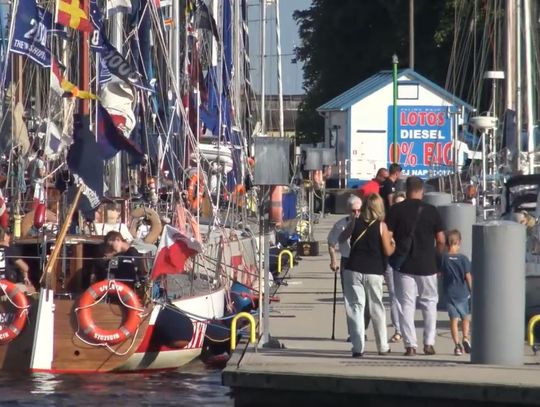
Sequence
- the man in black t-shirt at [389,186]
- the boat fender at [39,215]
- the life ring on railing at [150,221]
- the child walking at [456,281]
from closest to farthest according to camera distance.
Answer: the child walking at [456,281] → the boat fender at [39,215] → the life ring on railing at [150,221] → the man in black t-shirt at [389,186]

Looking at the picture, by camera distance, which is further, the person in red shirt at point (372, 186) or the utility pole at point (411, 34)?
the utility pole at point (411, 34)

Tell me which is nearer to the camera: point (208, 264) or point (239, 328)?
point (239, 328)

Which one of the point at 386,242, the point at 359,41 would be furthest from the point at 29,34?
the point at 359,41

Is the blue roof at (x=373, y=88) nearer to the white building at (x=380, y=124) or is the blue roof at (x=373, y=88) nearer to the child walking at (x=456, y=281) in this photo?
the white building at (x=380, y=124)

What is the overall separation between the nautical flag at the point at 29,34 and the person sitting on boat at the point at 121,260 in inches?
99.6

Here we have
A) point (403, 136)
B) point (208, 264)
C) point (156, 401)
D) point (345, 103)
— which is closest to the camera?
point (156, 401)

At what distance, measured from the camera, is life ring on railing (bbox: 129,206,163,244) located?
19859 millimetres

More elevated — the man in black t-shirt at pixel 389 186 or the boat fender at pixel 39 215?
the man in black t-shirt at pixel 389 186

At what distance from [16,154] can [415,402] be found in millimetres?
10987

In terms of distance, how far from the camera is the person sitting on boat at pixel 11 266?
17.9 meters

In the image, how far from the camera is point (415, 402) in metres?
13.5

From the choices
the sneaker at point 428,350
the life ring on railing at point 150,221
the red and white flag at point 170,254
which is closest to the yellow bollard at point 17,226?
the life ring on railing at point 150,221

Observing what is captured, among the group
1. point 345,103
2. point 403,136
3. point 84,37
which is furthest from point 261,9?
point 84,37

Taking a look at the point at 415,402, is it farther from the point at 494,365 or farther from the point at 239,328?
the point at 239,328
